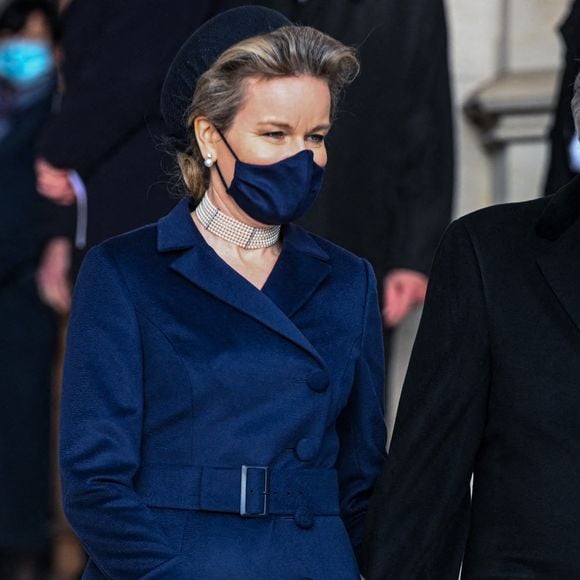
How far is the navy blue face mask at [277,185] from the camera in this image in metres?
3.40

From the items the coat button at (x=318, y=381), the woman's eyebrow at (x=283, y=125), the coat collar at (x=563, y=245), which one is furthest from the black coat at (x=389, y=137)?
the coat collar at (x=563, y=245)

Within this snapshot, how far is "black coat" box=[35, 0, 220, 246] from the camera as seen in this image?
16.6ft

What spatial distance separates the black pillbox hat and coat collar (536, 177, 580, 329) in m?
0.68

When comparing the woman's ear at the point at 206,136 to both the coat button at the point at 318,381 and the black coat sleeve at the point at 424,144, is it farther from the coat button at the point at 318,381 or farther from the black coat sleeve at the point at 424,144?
the black coat sleeve at the point at 424,144

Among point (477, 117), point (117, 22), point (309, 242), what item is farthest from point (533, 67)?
point (309, 242)

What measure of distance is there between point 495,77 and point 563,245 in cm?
337

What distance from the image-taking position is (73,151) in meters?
5.29

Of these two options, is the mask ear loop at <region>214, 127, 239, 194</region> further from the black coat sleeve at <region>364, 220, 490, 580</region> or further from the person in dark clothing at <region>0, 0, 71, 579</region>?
the person in dark clothing at <region>0, 0, 71, 579</region>

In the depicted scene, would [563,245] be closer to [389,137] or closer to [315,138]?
[315,138]

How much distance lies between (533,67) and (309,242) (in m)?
2.94

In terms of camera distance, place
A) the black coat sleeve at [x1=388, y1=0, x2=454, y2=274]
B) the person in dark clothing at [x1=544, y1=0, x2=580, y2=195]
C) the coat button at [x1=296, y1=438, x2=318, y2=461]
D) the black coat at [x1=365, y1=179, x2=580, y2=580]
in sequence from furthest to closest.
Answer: the black coat sleeve at [x1=388, y1=0, x2=454, y2=274] → the person in dark clothing at [x1=544, y1=0, x2=580, y2=195] → the coat button at [x1=296, y1=438, x2=318, y2=461] → the black coat at [x1=365, y1=179, x2=580, y2=580]

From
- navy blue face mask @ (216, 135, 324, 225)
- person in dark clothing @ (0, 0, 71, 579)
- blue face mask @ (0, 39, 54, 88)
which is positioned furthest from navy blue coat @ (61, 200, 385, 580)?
blue face mask @ (0, 39, 54, 88)

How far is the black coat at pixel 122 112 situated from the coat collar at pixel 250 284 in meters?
1.49

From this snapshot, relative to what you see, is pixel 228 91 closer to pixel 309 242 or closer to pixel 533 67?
pixel 309 242
